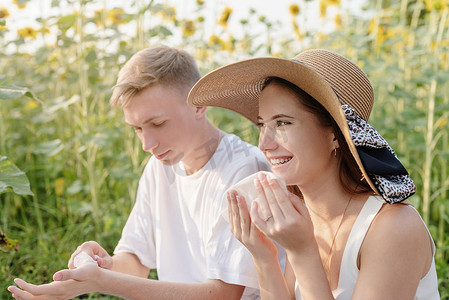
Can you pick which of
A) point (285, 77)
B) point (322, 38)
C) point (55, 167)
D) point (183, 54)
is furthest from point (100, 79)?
point (285, 77)

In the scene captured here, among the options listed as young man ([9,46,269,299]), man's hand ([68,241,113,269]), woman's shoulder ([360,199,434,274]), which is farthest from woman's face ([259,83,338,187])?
A: man's hand ([68,241,113,269])

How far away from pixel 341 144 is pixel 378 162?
0.16 m

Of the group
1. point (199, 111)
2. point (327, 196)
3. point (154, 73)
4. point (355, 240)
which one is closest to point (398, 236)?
point (355, 240)

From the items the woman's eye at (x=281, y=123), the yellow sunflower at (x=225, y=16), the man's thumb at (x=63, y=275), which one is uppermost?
the woman's eye at (x=281, y=123)

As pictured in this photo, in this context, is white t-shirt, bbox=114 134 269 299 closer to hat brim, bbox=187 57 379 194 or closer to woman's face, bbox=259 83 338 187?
hat brim, bbox=187 57 379 194

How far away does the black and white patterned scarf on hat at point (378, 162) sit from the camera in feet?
4.37

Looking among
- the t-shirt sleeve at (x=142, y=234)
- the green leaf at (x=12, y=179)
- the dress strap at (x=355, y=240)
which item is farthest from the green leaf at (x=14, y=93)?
the dress strap at (x=355, y=240)

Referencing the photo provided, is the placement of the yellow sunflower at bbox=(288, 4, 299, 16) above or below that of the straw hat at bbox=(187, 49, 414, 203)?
below

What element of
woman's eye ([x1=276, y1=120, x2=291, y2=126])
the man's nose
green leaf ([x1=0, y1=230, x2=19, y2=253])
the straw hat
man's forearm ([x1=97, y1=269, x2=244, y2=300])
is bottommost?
man's forearm ([x1=97, y1=269, x2=244, y2=300])

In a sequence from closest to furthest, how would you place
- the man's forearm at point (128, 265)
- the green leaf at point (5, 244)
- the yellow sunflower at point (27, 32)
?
1. the green leaf at point (5, 244)
2. the man's forearm at point (128, 265)
3. the yellow sunflower at point (27, 32)

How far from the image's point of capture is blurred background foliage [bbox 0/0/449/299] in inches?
115

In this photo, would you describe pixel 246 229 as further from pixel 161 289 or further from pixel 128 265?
pixel 128 265

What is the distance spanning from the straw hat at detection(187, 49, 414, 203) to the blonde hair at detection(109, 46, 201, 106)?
25 cm

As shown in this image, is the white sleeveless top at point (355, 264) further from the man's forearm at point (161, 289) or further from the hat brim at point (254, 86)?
the man's forearm at point (161, 289)
